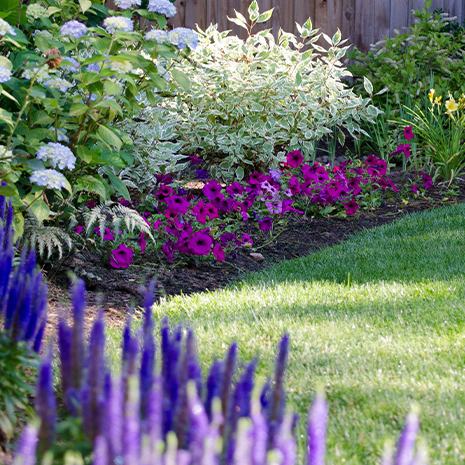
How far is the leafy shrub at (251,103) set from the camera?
266 inches

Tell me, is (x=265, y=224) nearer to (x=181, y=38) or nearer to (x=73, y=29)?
(x=181, y=38)

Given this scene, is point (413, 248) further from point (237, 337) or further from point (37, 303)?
point (37, 303)

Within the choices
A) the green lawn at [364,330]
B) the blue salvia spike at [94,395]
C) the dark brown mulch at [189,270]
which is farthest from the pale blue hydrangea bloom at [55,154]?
the blue salvia spike at [94,395]

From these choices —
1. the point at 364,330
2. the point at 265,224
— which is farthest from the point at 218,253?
the point at 364,330

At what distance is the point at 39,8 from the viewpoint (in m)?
4.16

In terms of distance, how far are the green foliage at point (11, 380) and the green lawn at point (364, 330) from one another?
82 cm

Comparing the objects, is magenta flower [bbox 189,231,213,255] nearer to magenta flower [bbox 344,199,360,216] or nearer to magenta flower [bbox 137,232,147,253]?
magenta flower [bbox 137,232,147,253]

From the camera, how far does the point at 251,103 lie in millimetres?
6797

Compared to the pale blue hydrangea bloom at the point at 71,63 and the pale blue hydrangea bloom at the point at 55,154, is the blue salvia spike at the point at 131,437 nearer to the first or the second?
the pale blue hydrangea bloom at the point at 55,154

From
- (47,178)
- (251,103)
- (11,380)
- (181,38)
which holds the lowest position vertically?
(11,380)

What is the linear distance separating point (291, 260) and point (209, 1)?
4345 mm

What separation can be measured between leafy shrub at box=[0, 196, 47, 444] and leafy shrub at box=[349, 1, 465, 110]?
628 centimetres

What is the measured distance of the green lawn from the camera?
2668mm

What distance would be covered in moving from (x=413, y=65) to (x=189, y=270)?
4.25 m
